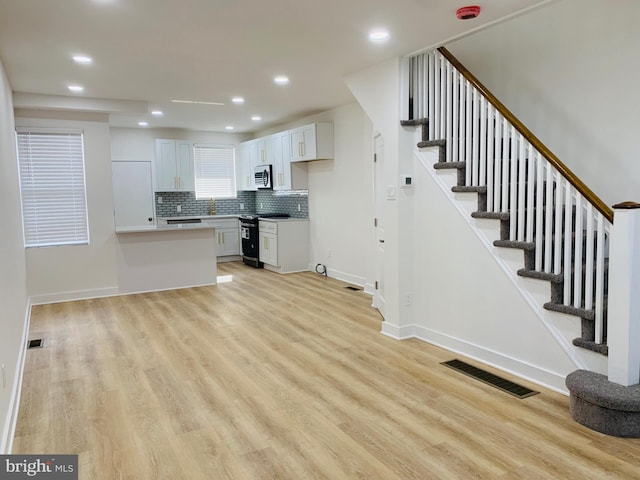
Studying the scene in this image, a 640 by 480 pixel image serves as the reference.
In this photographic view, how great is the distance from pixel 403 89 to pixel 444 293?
6.29ft

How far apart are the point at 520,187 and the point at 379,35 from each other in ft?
5.34

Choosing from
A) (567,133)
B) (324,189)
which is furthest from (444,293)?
(324,189)

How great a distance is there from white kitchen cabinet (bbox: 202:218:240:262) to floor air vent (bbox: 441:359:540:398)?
6.23m

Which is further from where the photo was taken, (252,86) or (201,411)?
(252,86)

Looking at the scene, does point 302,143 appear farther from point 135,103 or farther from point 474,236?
point 474,236

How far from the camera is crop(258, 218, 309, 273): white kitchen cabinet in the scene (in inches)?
302

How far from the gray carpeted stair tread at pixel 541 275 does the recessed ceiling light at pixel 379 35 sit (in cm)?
211

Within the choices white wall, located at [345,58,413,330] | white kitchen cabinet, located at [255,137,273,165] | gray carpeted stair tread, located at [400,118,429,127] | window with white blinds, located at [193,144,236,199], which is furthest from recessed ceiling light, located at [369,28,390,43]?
window with white blinds, located at [193,144,236,199]

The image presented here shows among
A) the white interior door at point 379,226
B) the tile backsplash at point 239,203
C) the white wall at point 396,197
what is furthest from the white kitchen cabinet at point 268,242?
the white wall at point 396,197

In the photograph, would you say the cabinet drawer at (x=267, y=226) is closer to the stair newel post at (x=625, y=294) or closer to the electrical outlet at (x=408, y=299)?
the electrical outlet at (x=408, y=299)

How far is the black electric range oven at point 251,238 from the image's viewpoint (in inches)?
329

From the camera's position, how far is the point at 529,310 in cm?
331

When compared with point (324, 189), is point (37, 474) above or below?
below
